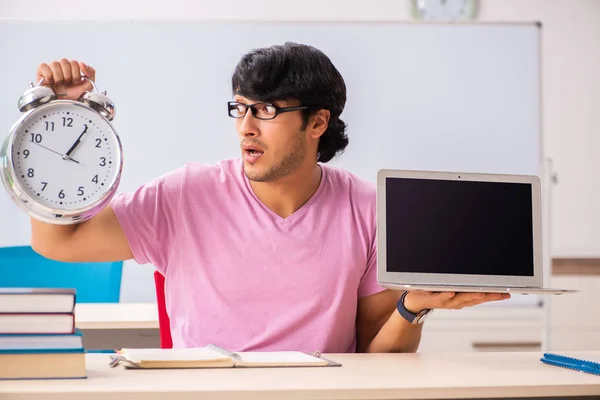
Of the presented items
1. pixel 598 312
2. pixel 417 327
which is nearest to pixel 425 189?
pixel 417 327

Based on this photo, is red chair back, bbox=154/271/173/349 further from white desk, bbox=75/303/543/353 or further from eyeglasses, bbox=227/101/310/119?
white desk, bbox=75/303/543/353

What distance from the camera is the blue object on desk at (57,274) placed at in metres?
2.70

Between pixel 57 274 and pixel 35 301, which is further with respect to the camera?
pixel 57 274

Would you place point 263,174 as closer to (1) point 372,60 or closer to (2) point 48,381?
(2) point 48,381

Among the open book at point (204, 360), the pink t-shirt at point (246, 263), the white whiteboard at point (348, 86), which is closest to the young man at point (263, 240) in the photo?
the pink t-shirt at point (246, 263)

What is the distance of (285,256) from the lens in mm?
1831

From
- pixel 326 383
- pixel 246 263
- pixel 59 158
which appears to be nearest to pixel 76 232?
pixel 59 158

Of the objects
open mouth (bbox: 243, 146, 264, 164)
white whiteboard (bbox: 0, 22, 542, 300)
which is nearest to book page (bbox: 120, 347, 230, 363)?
open mouth (bbox: 243, 146, 264, 164)

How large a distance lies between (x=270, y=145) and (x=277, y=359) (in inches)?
23.2

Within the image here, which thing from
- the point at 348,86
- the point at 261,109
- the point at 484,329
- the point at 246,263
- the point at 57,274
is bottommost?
the point at 484,329

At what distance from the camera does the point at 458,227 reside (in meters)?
1.62

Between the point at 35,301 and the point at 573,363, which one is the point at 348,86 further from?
the point at 35,301

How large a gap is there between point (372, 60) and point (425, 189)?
247 centimetres

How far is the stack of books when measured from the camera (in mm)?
1273
